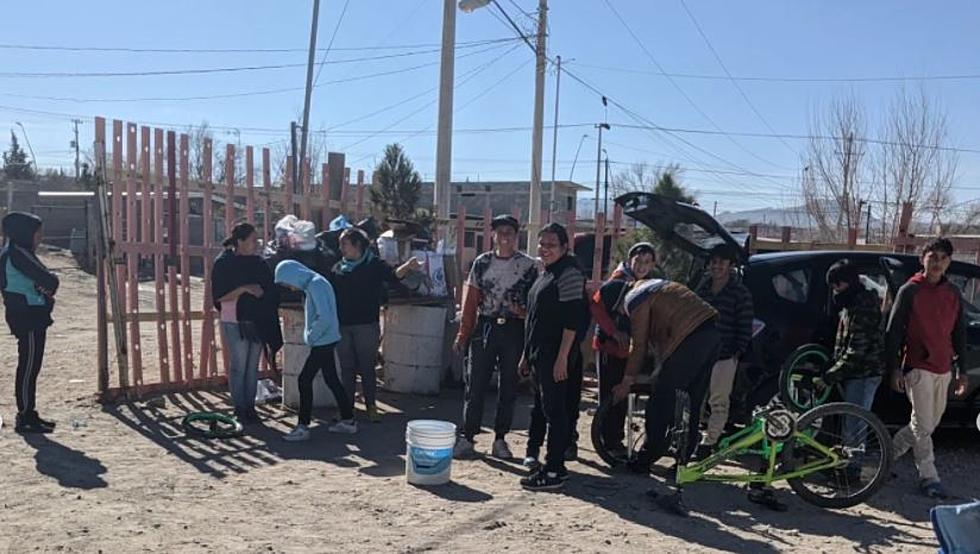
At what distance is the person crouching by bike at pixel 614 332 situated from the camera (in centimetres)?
571

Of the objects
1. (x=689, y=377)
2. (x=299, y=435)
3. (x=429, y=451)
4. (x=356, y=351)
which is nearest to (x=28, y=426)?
(x=299, y=435)

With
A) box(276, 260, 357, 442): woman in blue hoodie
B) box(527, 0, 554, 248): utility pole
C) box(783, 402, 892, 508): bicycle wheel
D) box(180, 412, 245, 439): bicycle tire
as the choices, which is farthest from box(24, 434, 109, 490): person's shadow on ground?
box(527, 0, 554, 248): utility pole

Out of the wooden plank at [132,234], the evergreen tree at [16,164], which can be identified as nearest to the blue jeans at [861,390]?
the wooden plank at [132,234]

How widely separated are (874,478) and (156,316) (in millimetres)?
6174

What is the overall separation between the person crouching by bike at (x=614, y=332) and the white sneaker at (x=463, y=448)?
1016mm

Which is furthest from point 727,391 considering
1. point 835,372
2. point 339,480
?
point 339,480

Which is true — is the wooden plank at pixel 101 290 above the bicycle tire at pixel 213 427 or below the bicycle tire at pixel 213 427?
above

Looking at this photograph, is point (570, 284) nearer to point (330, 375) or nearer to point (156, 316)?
point (330, 375)

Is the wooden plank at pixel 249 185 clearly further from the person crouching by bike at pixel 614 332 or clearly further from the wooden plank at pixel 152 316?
the person crouching by bike at pixel 614 332

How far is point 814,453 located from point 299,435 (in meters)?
3.79

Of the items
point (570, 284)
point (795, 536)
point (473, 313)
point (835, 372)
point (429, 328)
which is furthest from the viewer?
point (429, 328)

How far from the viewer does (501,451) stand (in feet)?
19.8

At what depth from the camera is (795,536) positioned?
4609 mm

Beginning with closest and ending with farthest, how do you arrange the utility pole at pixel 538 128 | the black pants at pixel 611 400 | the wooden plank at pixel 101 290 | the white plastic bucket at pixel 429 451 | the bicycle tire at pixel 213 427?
1. the white plastic bucket at pixel 429 451
2. the black pants at pixel 611 400
3. the bicycle tire at pixel 213 427
4. the wooden plank at pixel 101 290
5. the utility pole at pixel 538 128
